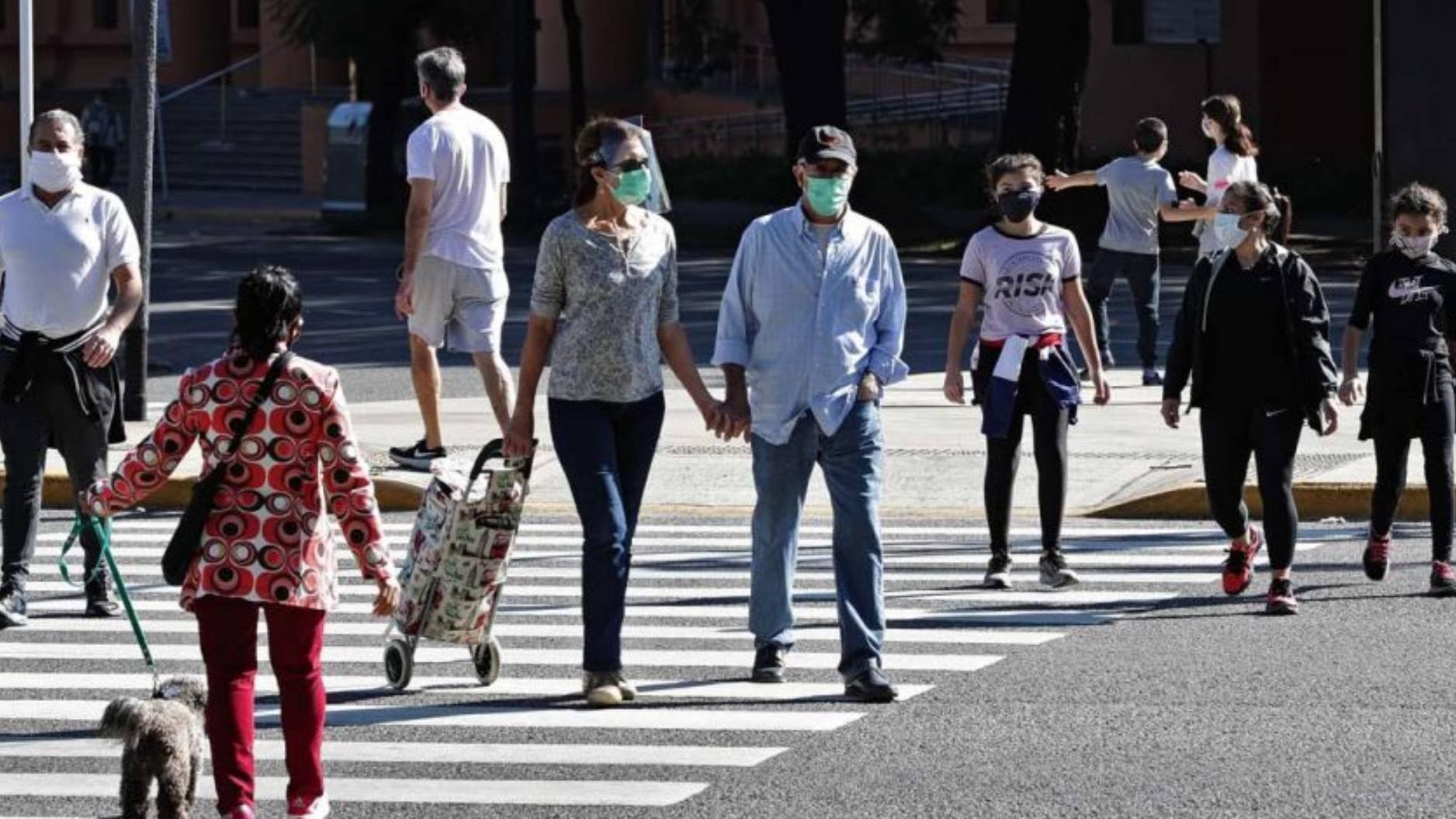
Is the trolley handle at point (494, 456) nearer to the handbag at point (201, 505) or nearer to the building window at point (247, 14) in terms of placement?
the handbag at point (201, 505)

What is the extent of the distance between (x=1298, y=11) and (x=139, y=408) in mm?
32832

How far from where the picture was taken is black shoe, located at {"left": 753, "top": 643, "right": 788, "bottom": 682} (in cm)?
1009

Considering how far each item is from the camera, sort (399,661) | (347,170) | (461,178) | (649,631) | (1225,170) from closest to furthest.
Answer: (399,661)
(649,631)
(461,178)
(1225,170)
(347,170)

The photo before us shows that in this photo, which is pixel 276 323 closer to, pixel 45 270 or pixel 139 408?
pixel 45 270

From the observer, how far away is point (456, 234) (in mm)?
14695

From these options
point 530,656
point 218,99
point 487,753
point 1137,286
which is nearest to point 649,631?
point 530,656

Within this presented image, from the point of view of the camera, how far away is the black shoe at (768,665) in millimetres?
10094

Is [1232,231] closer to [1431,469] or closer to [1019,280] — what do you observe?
[1019,280]

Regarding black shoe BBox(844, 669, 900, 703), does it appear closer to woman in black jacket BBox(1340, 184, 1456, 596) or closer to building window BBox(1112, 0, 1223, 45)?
woman in black jacket BBox(1340, 184, 1456, 596)

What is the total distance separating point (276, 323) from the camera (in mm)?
7797

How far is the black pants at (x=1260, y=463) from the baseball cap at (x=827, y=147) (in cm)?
247

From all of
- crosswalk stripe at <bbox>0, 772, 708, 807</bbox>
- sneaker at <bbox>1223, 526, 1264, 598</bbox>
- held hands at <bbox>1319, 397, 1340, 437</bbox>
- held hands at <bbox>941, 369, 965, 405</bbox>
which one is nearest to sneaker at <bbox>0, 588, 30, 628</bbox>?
crosswalk stripe at <bbox>0, 772, 708, 807</bbox>

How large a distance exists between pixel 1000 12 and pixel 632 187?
44111 mm

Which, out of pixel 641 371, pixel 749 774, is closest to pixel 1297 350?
pixel 641 371
